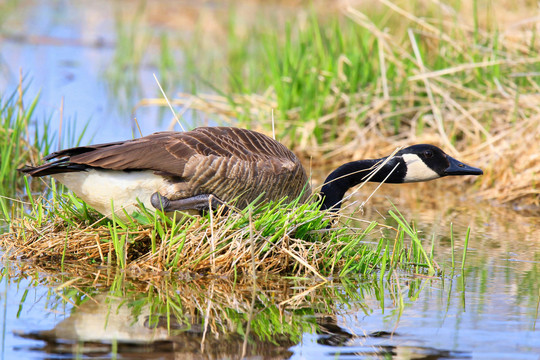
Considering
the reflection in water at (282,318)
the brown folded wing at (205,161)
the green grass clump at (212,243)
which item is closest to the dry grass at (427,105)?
the brown folded wing at (205,161)

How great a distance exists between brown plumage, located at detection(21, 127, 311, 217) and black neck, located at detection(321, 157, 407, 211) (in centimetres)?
56

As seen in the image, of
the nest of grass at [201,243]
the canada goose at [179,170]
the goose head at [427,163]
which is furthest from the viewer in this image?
the goose head at [427,163]

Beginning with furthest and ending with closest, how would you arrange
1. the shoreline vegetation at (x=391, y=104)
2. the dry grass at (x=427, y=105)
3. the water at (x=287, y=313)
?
the dry grass at (x=427, y=105) < the shoreline vegetation at (x=391, y=104) < the water at (x=287, y=313)

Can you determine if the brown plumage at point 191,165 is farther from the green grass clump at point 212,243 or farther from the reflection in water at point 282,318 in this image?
the reflection in water at point 282,318

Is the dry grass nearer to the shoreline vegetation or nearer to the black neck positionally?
the shoreline vegetation

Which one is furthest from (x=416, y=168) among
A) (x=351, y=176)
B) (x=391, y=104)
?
(x=391, y=104)

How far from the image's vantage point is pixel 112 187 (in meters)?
5.64

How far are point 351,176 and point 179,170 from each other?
5.98ft

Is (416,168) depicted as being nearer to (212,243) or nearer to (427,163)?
(427,163)

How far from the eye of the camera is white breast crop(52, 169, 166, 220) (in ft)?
18.4

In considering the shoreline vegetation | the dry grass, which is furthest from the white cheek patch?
the dry grass

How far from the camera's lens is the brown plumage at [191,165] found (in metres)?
5.56

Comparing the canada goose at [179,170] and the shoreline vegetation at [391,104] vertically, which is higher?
the shoreline vegetation at [391,104]

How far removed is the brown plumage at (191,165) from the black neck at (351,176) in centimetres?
56
